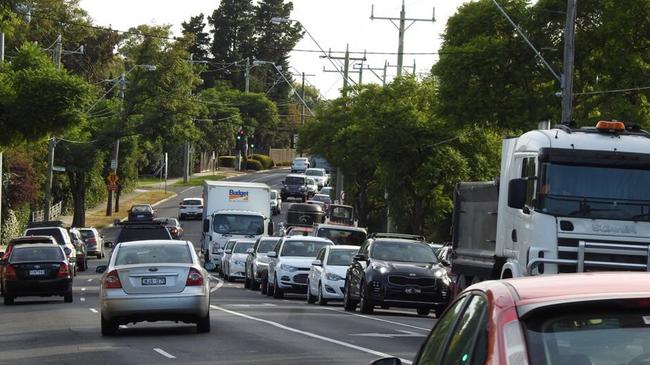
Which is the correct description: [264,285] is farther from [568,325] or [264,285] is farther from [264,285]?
[568,325]

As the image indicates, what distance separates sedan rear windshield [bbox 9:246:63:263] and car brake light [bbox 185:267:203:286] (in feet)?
43.2

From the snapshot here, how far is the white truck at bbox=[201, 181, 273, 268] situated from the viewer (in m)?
53.3

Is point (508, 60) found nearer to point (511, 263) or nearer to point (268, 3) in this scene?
point (511, 263)

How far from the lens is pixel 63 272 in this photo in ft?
110

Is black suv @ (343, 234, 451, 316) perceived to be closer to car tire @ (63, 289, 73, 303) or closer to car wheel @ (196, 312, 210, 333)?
car wheel @ (196, 312, 210, 333)

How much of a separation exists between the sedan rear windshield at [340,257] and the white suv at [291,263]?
3.39m

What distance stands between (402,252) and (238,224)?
2457 centimetres

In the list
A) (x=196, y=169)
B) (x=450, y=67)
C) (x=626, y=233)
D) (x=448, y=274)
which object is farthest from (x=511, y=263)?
(x=196, y=169)

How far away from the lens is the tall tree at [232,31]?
151125mm

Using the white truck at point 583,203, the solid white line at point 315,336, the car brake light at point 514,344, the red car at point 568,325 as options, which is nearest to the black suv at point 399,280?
the solid white line at point 315,336

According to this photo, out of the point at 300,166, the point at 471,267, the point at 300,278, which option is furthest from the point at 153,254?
the point at 300,166

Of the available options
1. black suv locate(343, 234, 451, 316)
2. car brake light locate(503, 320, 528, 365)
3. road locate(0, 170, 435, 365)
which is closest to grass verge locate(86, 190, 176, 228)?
road locate(0, 170, 435, 365)

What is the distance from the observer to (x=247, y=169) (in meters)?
144

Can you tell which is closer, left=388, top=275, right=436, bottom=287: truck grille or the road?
the road
